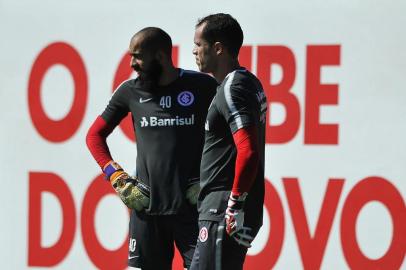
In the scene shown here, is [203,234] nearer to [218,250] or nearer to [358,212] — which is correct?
[218,250]

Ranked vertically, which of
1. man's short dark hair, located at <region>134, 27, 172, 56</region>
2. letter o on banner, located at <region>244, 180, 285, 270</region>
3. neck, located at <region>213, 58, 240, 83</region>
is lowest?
letter o on banner, located at <region>244, 180, 285, 270</region>

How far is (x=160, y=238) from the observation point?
17.0 ft

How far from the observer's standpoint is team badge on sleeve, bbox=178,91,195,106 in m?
5.12

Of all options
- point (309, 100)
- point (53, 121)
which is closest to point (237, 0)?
point (309, 100)

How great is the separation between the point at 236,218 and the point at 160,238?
1096 millimetres

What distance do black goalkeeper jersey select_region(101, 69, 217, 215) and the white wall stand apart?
90cm

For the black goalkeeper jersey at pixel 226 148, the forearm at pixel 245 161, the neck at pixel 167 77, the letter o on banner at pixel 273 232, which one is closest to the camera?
the forearm at pixel 245 161

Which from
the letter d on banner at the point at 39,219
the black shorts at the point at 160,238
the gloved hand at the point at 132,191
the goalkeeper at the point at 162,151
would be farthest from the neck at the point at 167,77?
the letter d on banner at the point at 39,219

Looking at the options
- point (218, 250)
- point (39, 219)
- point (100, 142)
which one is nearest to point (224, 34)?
point (218, 250)

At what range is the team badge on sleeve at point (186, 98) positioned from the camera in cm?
512

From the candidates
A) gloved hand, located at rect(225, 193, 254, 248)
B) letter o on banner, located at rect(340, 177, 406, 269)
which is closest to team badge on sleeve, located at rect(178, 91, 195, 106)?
gloved hand, located at rect(225, 193, 254, 248)

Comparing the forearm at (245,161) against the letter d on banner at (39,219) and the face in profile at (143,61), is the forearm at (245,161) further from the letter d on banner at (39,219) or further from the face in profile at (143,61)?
the letter d on banner at (39,219)

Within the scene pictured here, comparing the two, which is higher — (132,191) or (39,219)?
(132,191)

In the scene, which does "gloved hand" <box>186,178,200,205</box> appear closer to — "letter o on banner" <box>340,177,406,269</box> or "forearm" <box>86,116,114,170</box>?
"forearm" <box>86,116,114,170</box>
